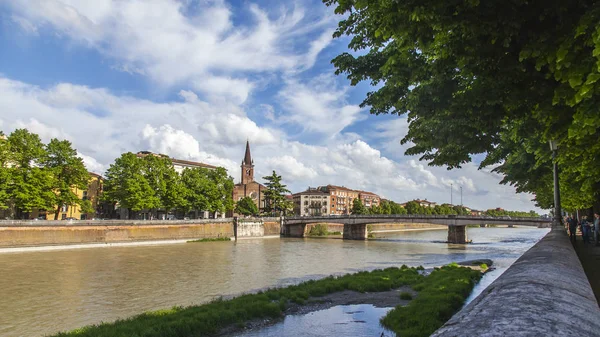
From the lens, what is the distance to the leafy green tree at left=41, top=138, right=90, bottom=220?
57.0 metres

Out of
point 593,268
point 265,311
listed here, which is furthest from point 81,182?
point 593,268

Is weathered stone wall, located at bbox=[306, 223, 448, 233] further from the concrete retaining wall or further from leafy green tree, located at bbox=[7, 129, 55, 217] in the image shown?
the concrete retaining wall

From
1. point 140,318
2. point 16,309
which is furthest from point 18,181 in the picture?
point 140,318

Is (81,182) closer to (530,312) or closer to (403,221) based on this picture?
(403,221)

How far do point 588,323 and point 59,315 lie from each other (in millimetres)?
20808

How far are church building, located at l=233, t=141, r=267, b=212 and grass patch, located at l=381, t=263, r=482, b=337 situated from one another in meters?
108

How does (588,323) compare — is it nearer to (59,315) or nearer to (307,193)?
(59,315)

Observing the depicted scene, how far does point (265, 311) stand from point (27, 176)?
170 feet

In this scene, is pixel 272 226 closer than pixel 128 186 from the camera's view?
No

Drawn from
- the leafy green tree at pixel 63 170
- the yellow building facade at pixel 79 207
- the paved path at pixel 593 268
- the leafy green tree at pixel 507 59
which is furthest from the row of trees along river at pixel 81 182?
the paved path at pixel 593 268

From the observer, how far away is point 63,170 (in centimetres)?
5916

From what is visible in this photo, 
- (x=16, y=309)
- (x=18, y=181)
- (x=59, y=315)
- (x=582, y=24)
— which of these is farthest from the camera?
(x=18, y=181)

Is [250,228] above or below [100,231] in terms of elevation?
below

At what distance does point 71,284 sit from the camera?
26.0 metres
